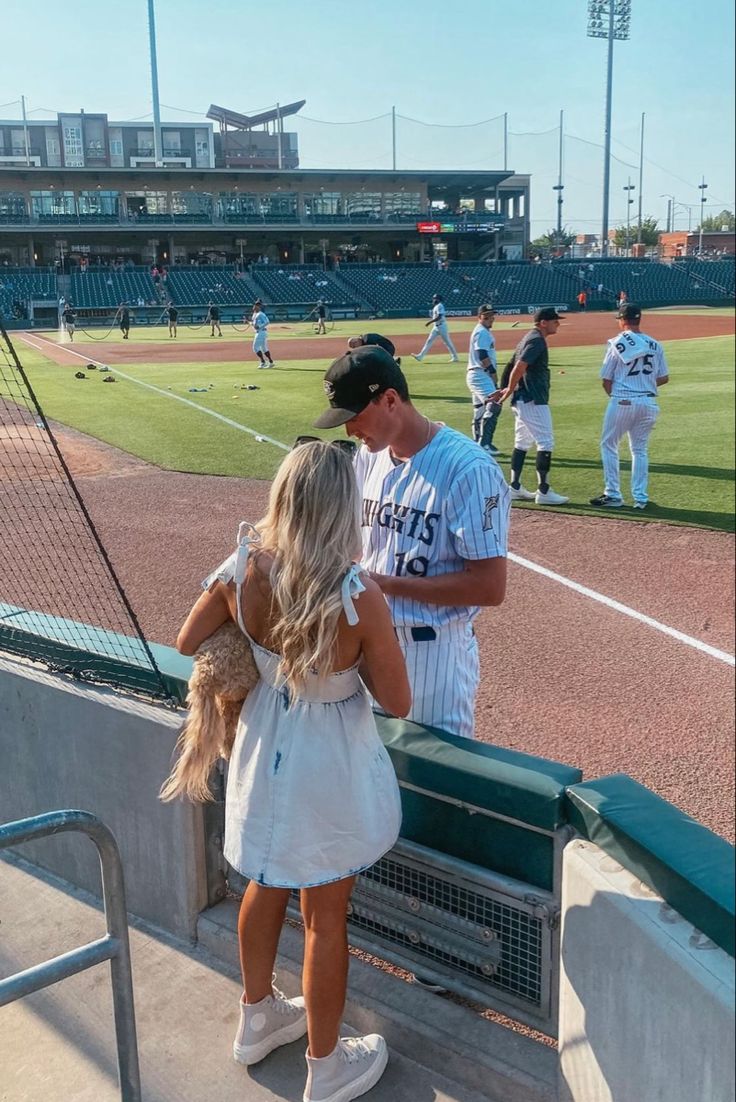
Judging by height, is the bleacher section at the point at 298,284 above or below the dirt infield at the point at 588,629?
above

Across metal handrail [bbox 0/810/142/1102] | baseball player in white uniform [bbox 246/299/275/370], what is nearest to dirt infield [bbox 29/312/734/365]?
baseball player in white uniform [bbox 246/299/275/370]

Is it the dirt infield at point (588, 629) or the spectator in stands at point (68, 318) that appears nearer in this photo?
the dirt infield at point (588, 629)

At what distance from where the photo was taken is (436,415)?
13.1 meters

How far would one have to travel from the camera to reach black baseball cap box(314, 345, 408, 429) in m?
2.28

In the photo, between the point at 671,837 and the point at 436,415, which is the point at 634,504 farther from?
the point at 671,837

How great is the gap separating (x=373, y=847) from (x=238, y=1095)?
2.48ft

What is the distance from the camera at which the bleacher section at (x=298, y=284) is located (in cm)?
757

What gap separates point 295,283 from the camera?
807 cm

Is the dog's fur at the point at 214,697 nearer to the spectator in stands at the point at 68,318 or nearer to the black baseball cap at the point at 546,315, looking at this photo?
the black baseball cap at the point at 546,315

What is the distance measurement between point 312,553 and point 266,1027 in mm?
1234

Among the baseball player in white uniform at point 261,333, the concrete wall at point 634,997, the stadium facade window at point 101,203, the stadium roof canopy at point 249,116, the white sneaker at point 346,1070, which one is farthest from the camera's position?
the baseball player in white uniform at point 261,333

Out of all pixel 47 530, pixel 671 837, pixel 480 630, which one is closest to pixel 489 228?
pixel 480 630

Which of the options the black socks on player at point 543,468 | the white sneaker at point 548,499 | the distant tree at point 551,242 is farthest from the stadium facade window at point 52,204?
the white sneaker at point 548,499

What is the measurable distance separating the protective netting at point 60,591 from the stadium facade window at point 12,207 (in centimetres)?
49
